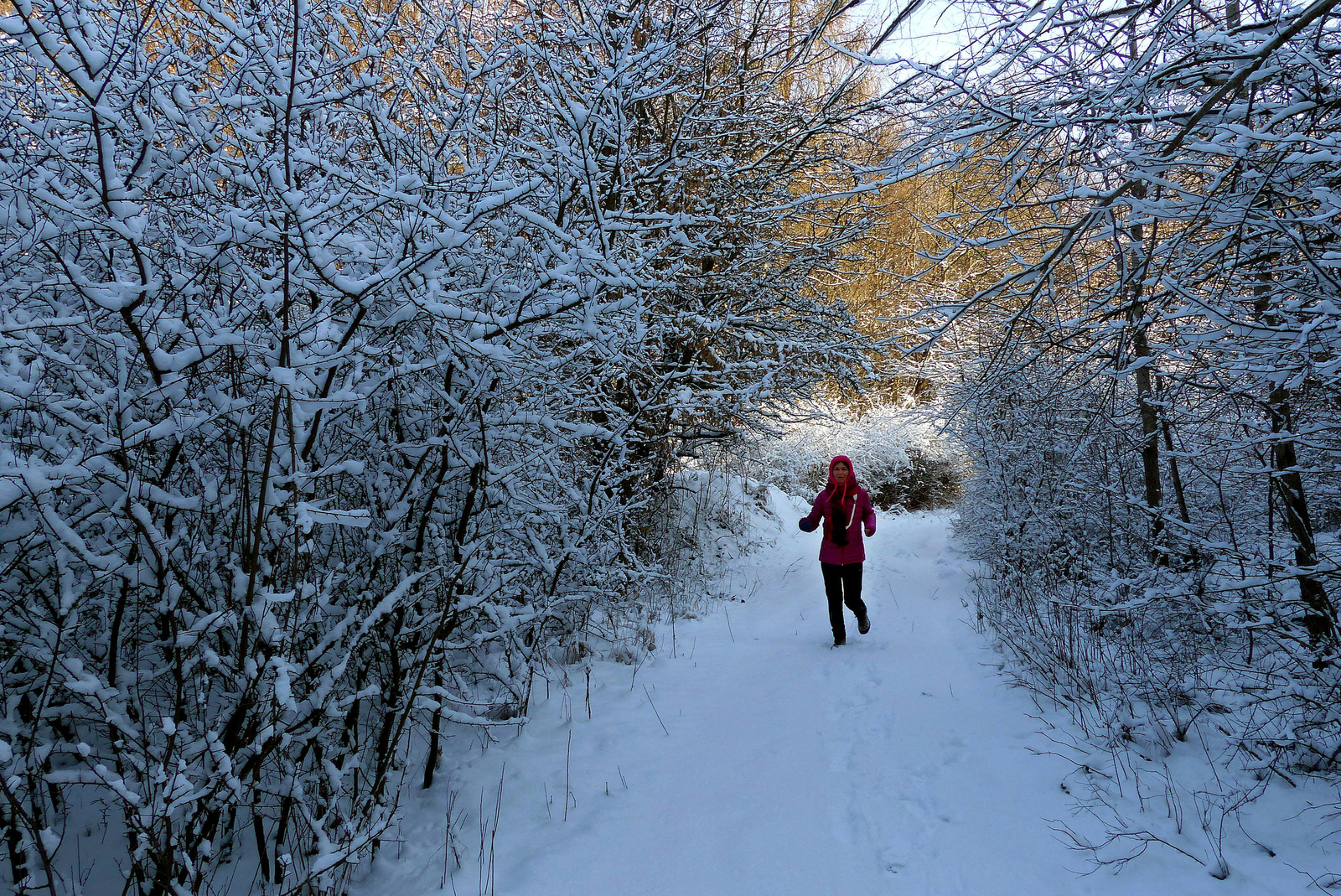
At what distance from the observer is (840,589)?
5.55 m

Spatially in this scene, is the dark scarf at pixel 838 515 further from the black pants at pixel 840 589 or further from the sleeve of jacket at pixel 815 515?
the black pants at pixel 840 589

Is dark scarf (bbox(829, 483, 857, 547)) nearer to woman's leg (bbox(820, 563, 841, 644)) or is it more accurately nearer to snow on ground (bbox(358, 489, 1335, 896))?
woman's leg (bbox(820, 563, 841, 644))

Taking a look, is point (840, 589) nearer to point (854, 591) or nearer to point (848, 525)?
point (854, 591)

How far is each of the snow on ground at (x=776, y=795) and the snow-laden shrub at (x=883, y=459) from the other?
821 cm

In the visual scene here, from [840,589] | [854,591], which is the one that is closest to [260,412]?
[840,589]

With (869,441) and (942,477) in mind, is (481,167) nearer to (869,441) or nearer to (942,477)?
(869,441)

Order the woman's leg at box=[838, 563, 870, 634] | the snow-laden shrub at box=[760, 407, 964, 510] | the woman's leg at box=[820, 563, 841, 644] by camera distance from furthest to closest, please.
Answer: the snow-laden shrub at box=[760, 407, 964, 510] → the woman's leg at box=[838, 563, 870, 634] → the woman's leg at box=[820, 563, 841, 644]

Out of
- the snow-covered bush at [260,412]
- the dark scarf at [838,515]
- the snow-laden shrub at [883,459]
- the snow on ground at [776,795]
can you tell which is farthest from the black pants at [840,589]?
the snow-laden shrub at [883,459]

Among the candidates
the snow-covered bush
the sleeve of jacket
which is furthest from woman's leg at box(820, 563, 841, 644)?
the snow-covered bush

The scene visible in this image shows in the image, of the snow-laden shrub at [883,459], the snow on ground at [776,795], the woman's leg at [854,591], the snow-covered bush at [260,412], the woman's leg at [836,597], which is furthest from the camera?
the snow-laden shrub at [883,459]

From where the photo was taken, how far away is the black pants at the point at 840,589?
5520 mm

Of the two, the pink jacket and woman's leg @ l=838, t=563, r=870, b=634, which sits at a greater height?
the pink jacket

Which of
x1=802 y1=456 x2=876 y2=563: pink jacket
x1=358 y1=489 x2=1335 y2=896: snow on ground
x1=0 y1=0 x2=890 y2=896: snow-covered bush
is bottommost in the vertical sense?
x1=358 y1=489 x2=1335 y2=896: snow on ground

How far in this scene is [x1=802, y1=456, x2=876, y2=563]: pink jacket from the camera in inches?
219
